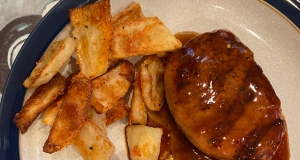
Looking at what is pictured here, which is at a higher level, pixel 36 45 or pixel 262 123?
pixel 36 45

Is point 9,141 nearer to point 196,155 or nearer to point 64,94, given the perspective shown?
point 64,94

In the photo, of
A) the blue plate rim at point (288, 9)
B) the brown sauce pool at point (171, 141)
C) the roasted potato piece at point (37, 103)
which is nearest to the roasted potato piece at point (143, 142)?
the brown sauce pool at point (171, 141)

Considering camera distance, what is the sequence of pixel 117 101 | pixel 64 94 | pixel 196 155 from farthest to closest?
1. pixel 196 155
2. pixel 117 101
3. pixel 64 94

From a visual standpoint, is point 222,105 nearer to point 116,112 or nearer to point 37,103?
point 116,112

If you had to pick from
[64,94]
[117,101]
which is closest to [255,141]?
[117,101]

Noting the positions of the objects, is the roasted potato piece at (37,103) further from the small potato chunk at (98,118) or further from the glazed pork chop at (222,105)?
the glazed pork chop at (222,105)

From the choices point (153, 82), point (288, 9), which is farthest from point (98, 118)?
point (288, 9)

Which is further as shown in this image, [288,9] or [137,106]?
[288,9]
